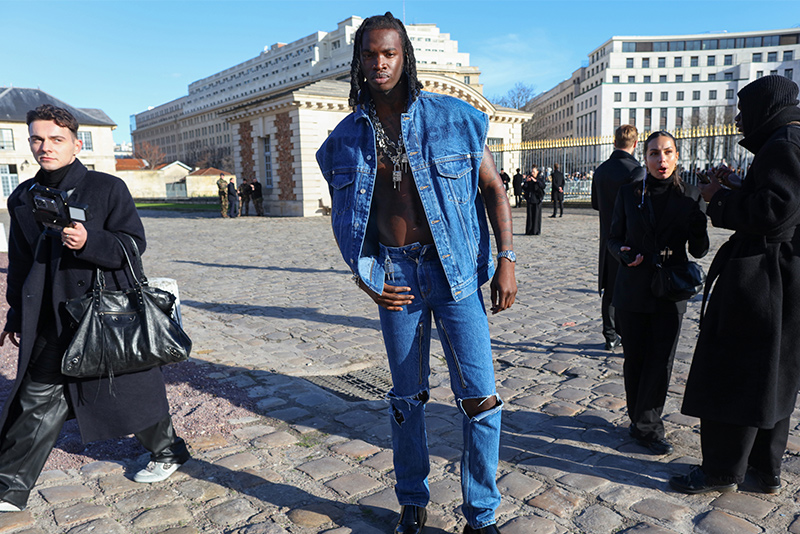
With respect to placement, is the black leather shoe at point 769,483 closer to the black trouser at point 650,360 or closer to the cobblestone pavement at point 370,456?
the cobblestone pavement at point 370,456

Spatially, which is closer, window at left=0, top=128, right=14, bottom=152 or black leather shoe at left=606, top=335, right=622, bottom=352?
black leather shoe at left=606, top=335, right=622, bottom=352

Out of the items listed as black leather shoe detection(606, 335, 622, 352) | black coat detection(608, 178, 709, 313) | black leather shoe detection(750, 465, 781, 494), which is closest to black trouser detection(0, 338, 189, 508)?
black coat detection(608, 178, 709, 313)

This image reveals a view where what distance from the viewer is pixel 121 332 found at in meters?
2.84

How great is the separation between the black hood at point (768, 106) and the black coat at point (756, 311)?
18mm

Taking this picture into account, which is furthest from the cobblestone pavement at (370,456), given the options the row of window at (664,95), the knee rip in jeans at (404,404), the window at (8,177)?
the row of window at (664,95)

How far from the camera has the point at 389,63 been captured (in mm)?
2344

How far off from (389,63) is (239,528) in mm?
2226

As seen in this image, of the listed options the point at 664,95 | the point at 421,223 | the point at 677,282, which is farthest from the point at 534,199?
the point at 664,95

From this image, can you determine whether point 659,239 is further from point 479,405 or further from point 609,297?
point 609,297

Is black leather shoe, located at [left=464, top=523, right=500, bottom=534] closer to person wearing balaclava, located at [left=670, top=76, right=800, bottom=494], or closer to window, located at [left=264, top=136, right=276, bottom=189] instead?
person wearing balaclava, located at [left=670, top=76, right=800, bottom=494]

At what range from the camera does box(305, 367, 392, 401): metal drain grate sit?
4512 millimetres

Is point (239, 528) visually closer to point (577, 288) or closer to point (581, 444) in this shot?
point (581, 444)

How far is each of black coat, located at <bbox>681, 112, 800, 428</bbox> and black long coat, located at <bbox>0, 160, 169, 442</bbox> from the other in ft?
9.71

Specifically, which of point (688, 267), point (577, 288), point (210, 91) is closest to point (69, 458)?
point (688, 267)
